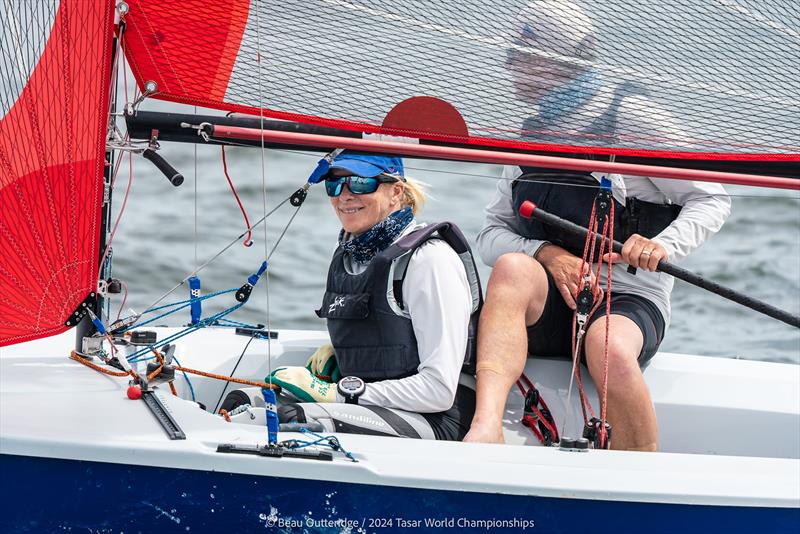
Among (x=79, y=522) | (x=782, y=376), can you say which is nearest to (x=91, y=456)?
(x=79, y=522)

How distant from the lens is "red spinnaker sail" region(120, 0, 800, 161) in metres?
2.36

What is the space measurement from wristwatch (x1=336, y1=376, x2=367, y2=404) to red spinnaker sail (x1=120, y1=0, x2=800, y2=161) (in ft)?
1.58

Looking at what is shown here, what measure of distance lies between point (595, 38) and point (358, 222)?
588mm

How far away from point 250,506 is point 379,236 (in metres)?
0.66

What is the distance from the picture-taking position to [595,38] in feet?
7.79

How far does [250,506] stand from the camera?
2111 mm

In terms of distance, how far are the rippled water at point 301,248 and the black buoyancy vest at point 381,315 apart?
222cm

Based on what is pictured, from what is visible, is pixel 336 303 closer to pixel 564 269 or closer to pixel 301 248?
pixel 564 269

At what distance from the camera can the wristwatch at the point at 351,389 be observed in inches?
94.3

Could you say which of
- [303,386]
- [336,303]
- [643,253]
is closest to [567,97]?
[643,253]

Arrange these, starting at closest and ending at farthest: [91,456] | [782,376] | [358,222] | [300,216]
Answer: [91,456]
[358,222]
[782,376]
[300,216]

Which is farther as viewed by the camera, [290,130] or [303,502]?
[290,130]

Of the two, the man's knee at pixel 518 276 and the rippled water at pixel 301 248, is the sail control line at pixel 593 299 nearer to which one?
the man's knee at pixel 518 276

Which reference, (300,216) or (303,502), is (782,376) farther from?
(300,216)
